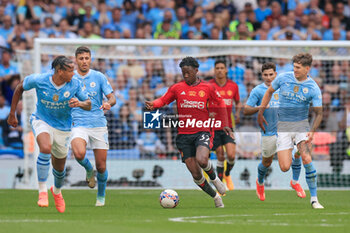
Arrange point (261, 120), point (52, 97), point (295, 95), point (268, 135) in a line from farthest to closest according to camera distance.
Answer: point (268, 135), point (261, 120), point (295, 95), point (52, 97)

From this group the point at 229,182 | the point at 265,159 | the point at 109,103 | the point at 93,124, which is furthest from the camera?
the point at 229,182

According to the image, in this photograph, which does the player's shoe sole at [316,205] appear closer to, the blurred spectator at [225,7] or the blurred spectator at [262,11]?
the blurred spectator at [262,11]

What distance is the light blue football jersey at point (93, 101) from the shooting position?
11984 millimetres

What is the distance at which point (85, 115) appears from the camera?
1200cm

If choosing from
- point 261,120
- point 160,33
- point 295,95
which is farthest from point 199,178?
point 160,33

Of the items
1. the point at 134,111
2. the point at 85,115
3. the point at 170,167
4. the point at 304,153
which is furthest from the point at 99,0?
the point at 304,153

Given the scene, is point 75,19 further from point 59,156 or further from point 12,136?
point 59,156

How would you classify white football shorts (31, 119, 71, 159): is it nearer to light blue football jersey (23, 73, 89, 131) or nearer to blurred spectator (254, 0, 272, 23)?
light blue football jersey (23, 73, 89, 131)

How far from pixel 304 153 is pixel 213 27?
1100cm

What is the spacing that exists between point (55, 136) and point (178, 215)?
2136 mm

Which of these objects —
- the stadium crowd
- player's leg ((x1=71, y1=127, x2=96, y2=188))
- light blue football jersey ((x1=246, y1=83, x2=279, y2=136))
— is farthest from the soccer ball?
the stadium crowd

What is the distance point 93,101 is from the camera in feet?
39.6

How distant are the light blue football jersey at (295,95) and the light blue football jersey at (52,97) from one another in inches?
128

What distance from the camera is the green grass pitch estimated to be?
8016 millimetres
